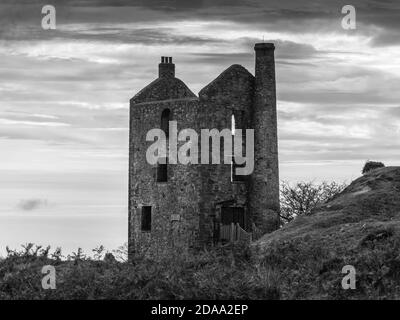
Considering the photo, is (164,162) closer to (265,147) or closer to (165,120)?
(165,120)

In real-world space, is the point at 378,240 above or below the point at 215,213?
below

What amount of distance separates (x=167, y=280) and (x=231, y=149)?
19.6 metres

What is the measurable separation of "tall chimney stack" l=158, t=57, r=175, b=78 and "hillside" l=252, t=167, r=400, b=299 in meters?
15.1

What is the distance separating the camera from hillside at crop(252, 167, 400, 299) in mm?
17938

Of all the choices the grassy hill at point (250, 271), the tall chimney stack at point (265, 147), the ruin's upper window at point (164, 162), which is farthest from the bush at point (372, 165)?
the ruin's upper window at point (164, 162)

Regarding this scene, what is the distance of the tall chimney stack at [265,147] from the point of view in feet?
125

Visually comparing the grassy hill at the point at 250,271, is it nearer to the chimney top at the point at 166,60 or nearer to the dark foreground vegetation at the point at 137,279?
the dark foreground vegetation at the point at 137,279

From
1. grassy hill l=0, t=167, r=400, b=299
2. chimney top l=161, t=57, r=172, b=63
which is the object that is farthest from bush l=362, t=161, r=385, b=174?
chimney top l=161, t=57, r=172, b=63

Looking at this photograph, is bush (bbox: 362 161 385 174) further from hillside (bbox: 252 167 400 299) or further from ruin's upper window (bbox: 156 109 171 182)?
ruin's upper window (bbox: 156 109 171 182)
